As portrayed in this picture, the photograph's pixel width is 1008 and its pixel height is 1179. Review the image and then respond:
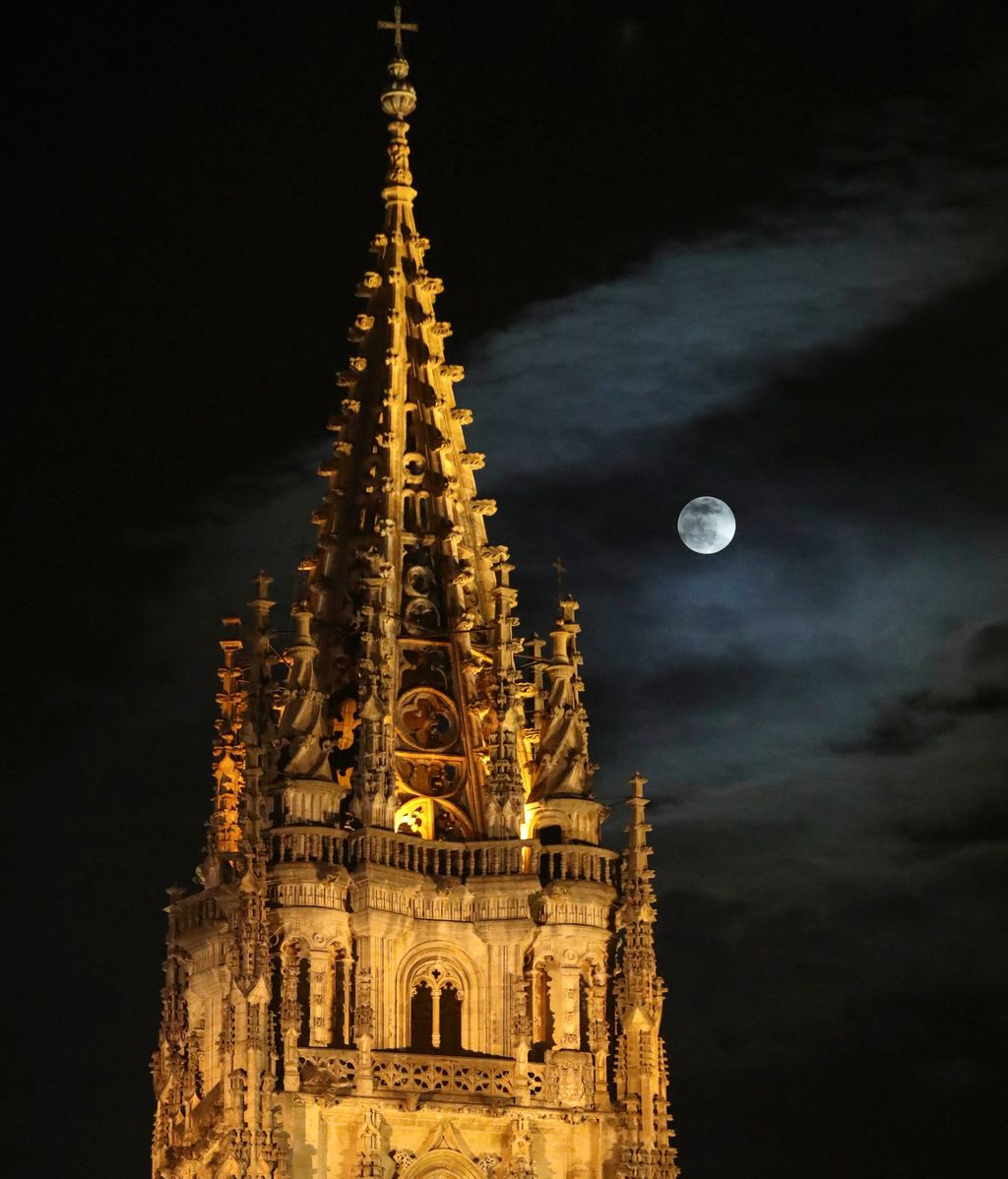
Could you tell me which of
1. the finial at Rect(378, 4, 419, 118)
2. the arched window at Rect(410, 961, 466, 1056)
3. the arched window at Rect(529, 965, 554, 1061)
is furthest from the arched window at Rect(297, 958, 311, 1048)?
the finial at Rect(378, 4, 419, 118)

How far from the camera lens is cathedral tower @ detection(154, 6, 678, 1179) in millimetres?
89312

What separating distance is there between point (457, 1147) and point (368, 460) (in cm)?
1528

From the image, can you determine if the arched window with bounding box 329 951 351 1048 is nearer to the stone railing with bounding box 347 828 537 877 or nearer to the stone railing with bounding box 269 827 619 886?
the stone railing with bounding box 269 827 619 886

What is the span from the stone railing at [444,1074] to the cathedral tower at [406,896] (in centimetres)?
4

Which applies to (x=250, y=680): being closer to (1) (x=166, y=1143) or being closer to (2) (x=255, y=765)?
(2) (x=255, y=765)

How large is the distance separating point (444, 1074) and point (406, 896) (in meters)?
3.68

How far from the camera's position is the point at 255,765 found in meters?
91.6

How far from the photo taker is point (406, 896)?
91.0 metres

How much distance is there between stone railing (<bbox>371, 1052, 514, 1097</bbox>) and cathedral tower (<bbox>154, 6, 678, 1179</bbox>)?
0.04 meters

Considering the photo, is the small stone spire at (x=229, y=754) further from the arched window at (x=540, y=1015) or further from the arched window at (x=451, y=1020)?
the arched window at (x=540, y=1015)

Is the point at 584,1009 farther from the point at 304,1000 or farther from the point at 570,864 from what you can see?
the point at 304,1000

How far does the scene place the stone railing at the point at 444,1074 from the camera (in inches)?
3524

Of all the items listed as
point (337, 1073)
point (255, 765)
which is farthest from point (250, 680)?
point (337, 1073)

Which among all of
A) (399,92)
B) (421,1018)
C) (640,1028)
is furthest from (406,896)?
(399,92)
